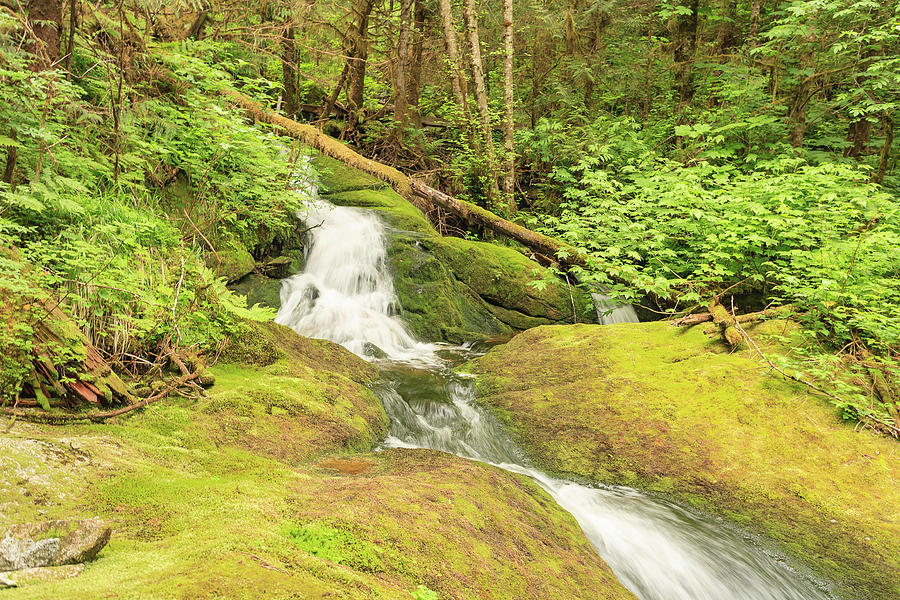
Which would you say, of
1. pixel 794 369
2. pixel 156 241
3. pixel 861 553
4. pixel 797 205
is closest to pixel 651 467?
pixel 861 553

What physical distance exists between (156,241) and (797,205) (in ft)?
33.1

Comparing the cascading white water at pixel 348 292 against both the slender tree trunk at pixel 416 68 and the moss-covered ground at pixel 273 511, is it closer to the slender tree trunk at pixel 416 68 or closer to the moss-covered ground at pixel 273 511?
the moss-covered ground at pixel 273 511

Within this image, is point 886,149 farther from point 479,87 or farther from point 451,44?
point 451,44

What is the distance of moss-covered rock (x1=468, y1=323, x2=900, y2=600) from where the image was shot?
4.10 m

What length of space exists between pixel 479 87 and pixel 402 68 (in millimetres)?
2361

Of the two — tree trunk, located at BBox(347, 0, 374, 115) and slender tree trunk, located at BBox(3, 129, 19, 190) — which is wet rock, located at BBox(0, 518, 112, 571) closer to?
slender tree trunk, located at BBox(3, 129, 19, 190)

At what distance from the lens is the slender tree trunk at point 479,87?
40.0ft

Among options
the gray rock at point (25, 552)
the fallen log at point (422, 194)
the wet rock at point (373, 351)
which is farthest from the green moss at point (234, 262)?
the gray rock at point (25, 552)

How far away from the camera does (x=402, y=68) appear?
13.5m

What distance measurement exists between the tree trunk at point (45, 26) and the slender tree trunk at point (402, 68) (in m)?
9.38

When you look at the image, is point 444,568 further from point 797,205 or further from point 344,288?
point 797,205

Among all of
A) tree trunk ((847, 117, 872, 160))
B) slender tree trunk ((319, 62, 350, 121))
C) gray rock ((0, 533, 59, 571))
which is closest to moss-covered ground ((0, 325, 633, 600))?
gray rock ((0, 533, 59, 571))

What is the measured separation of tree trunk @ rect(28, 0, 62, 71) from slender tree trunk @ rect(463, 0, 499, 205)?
29.9ft

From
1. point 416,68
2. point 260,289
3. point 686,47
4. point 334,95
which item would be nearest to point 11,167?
point 260,289
